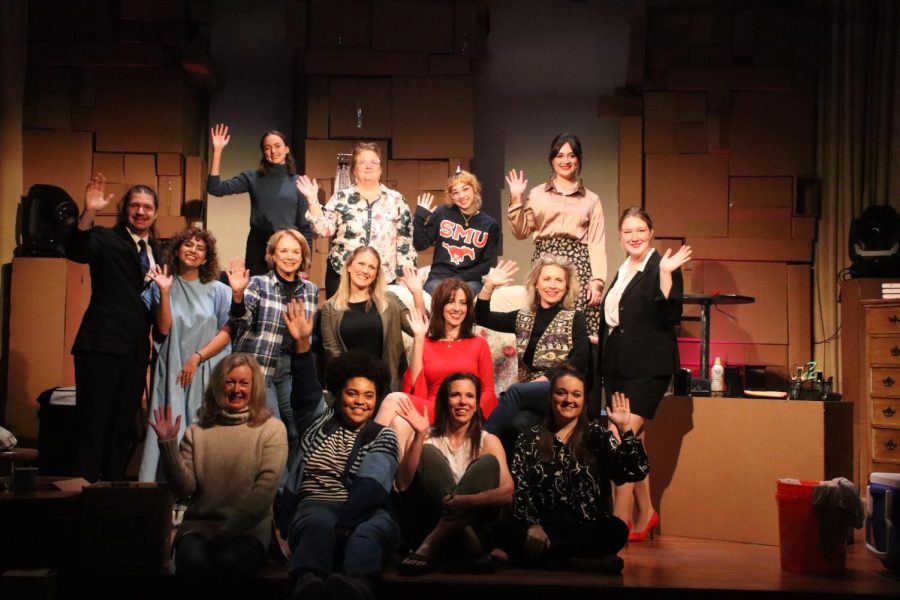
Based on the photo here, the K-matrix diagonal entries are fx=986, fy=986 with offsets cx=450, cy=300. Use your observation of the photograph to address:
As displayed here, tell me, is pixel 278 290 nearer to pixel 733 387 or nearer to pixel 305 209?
pixel 305 209

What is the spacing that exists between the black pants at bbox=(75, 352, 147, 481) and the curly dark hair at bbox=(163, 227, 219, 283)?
53 cm

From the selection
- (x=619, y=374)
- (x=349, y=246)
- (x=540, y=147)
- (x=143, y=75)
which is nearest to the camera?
(x=619, y=374)

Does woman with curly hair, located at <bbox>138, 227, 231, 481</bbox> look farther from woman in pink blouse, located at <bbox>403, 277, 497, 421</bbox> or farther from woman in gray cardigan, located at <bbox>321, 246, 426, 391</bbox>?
woman in pink blouse, located at <bbox>403, 277, 497, 421</bbox>

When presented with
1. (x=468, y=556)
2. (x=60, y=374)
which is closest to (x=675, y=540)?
(x=468, y=556)

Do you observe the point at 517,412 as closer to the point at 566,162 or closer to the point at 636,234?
the point at 636,234

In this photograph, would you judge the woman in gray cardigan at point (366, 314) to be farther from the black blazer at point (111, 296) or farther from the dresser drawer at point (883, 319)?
the dresser drawer at point (883, 319)

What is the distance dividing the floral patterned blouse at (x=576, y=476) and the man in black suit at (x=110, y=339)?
75.6 inches

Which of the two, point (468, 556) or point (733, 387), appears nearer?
point (468, 556)

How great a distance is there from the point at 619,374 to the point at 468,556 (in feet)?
4.52

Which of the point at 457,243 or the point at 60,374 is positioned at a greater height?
the point at 457,243

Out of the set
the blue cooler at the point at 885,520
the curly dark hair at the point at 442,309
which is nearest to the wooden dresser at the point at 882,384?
the blue cooler at the point at 885,520

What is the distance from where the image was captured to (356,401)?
13.2 feet

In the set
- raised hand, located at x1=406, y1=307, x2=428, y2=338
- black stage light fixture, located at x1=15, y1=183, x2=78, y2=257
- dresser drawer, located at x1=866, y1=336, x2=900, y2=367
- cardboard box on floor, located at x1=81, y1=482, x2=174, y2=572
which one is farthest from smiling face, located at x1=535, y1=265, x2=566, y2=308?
black stage light fixture, located at x1=15, y1=183, x2=78, y2=257

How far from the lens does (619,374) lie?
15.8ft
